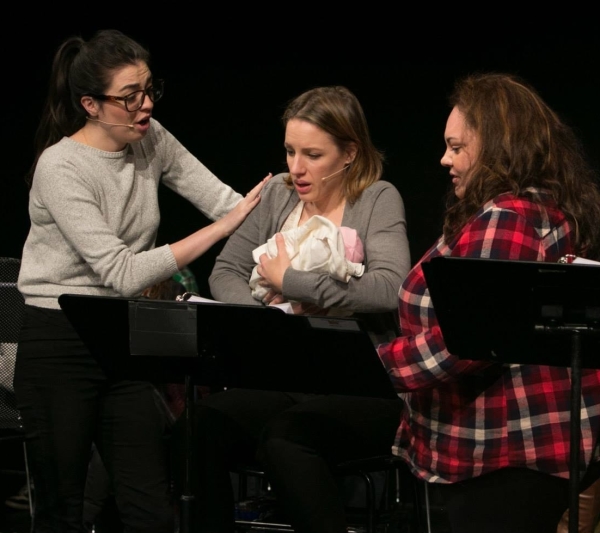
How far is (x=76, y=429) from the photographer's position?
8.80ft

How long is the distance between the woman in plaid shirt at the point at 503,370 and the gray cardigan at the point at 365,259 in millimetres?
487

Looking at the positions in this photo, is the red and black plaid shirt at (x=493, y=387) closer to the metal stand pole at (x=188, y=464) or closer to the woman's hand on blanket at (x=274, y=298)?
the metal stand pole at (x=188, y=464)

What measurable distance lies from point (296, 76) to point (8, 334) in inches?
67.0

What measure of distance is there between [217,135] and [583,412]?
2.77 m

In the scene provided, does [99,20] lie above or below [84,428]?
above

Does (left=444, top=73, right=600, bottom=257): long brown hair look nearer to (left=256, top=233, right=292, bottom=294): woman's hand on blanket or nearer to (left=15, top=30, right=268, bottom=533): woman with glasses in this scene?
(left=256, top=233, right=292, bottom=294): woman's hand on blanket

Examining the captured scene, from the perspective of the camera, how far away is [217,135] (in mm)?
4500

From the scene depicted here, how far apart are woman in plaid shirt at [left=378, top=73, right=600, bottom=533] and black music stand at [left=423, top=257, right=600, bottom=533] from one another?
20 cm

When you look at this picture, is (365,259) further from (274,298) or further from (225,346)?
(225,346)

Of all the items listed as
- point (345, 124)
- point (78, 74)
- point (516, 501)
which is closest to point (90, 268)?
point (78, 74)

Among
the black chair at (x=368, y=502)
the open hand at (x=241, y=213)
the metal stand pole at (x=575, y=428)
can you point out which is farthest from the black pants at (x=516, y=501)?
the open hand at (x=241, y=213)

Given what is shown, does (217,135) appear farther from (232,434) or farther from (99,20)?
A: (232,434)

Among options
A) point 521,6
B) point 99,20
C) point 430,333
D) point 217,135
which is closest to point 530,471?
point 430,333

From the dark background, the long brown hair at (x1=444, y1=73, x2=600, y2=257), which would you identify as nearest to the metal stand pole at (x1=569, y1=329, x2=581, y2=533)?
the long brown hair at (x1=444, y1=73, x2=600, y2=257)
